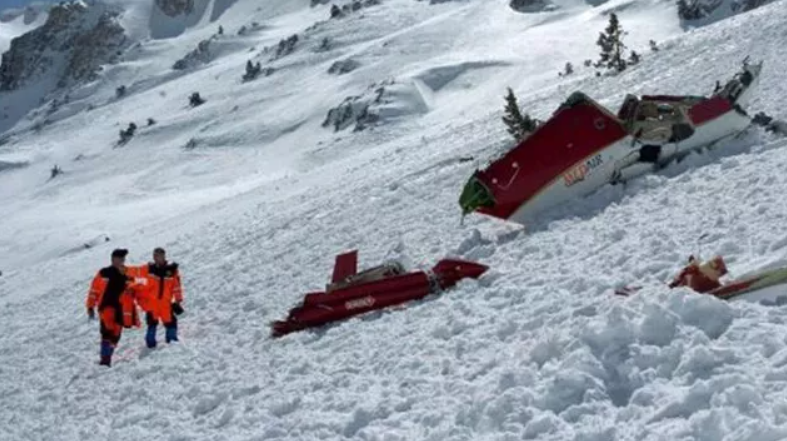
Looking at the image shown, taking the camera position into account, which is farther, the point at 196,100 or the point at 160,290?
the point at 196,100

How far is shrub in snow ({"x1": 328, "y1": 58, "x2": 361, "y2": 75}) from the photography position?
310 feet

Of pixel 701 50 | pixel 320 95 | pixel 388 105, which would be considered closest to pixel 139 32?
pixel 320 95

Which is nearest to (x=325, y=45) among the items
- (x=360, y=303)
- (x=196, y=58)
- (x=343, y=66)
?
(x=343, y=66)

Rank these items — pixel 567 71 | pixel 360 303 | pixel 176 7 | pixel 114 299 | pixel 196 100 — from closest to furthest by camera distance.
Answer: pixel 360 303 → pixel 114 299 → pixel 567 71 → pixel 196 100 → pixel 176 7

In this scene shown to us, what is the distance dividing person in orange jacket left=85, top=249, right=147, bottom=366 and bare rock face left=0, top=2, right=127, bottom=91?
16573 centimetres

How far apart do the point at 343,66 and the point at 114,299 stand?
3234 inches

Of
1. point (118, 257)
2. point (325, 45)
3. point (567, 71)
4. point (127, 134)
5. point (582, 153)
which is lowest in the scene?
point (127, 134)

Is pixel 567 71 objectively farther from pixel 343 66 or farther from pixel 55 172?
pixel 55 172

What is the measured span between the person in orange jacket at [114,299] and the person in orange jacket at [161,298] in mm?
160

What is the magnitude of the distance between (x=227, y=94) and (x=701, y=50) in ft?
257

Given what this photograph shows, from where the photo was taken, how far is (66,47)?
186 meters

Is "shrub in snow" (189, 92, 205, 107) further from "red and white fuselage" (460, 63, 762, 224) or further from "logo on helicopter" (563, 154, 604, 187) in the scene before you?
"logo on helicopter" (563, 154, 604, 187)

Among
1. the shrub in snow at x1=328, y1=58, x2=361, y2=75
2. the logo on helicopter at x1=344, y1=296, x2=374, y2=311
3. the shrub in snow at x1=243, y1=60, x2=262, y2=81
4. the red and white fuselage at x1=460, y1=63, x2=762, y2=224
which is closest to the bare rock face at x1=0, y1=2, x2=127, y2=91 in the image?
the shrub in snow at x1=243, y1=60, x2=262, y2=81

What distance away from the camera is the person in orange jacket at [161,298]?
14.7 m
